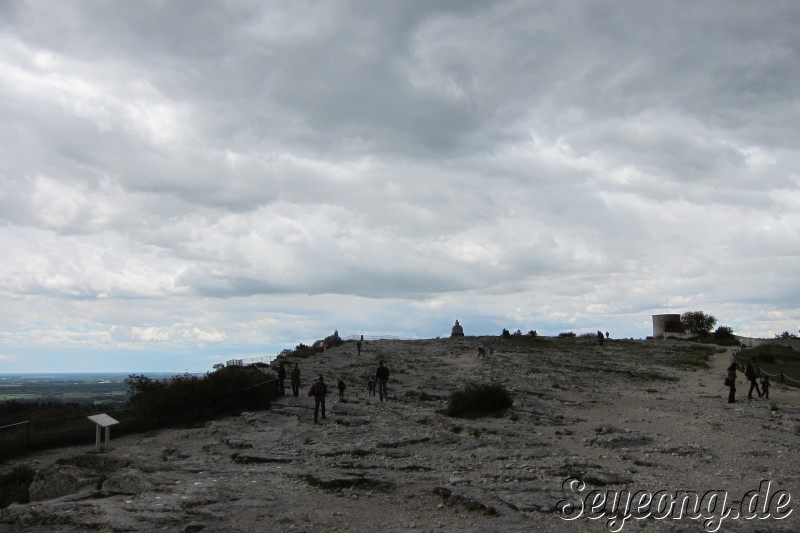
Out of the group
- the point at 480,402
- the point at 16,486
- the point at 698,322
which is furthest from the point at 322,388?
the point at 698,322

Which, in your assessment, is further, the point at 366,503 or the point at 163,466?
the point at 163,466

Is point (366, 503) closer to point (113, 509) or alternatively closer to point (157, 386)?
point (113, 509)

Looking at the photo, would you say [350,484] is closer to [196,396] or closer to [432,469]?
[432,469]

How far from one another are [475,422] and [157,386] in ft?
47.5

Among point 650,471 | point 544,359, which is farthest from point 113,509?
point 544,359

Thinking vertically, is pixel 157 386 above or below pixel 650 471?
above

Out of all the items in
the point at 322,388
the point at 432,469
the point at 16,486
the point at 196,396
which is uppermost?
the point at 322,388

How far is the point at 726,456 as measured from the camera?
1927 centimetres

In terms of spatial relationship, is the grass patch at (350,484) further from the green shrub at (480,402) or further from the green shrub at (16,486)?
the green shrub at (480,402)

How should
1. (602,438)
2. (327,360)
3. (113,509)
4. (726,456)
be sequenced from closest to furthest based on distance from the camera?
(113,509), (726,456), (602,438), (327,360)

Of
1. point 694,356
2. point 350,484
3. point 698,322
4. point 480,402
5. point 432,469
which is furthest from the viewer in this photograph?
point 698,322

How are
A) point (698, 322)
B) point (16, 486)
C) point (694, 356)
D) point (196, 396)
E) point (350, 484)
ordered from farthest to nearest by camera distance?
point (698, 322) < point (694, 356) < point (196, 396) < point (16, 486) < point (350, 484)

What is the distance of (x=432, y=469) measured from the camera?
17594 millimetres

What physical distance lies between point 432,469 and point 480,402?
34.6ft
